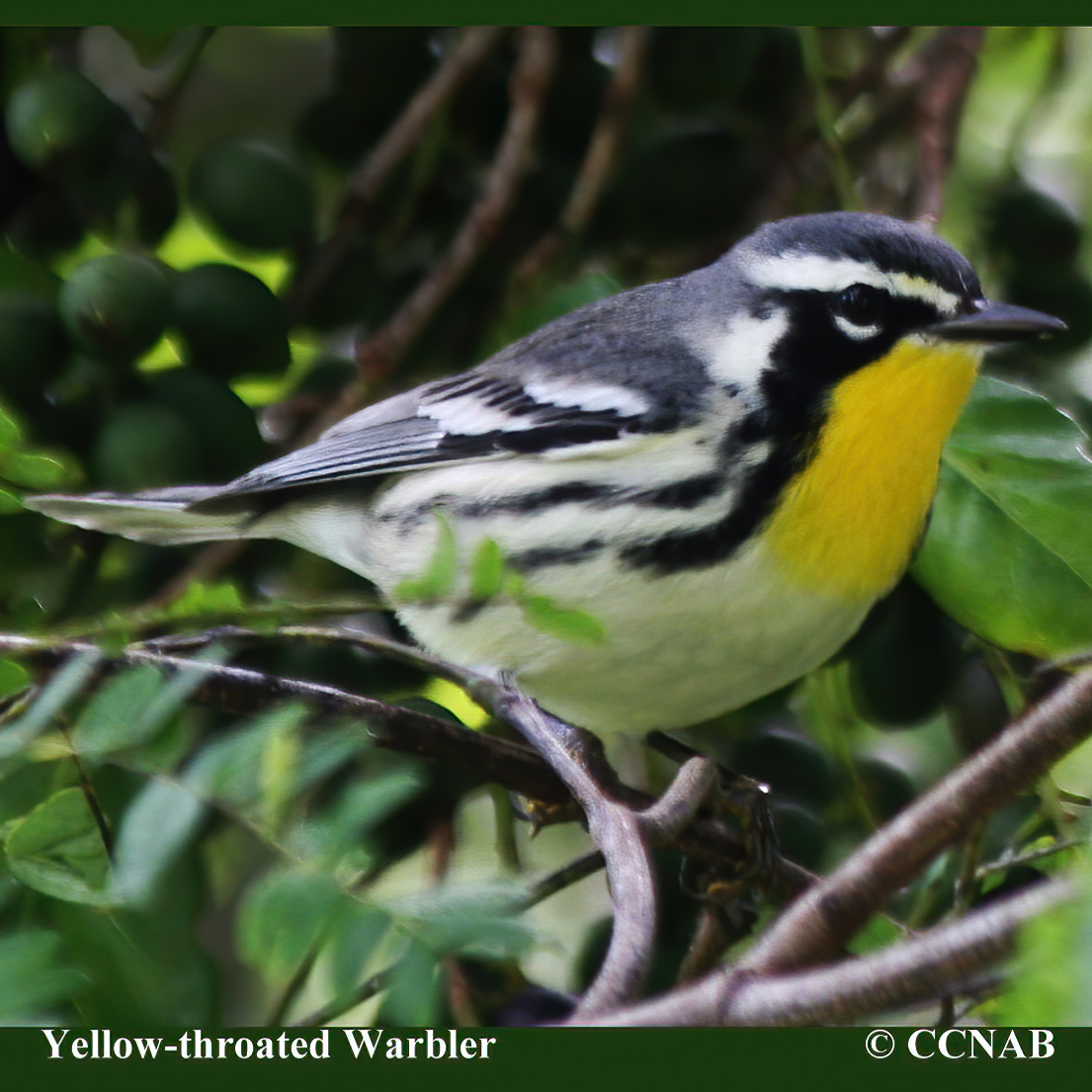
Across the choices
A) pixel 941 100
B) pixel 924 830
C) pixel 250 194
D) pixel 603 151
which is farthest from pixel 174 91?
pixel 924 830

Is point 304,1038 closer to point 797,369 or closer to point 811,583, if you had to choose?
point 811,583

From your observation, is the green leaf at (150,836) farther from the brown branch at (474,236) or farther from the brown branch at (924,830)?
the brown branch at (474,236)

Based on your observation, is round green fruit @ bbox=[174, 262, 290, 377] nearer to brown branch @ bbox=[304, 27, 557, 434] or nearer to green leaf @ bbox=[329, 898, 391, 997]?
brown branch @ bbox=[304, 27, 557, 434]

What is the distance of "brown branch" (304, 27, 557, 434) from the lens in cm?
115

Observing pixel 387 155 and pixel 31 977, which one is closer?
pixel 31 977

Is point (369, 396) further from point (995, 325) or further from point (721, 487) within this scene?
point (995, 325)

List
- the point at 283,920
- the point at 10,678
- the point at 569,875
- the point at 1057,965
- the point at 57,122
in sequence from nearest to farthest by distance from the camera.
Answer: the point at 1057,965, the point at 283,920, the point at 10,678, the point at 569,875, the point at 57,122

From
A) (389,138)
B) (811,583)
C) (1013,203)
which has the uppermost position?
(389,138)

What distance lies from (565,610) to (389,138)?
0.64 meters

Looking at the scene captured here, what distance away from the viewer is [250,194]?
1121mm

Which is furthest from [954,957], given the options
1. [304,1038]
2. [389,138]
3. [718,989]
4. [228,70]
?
[228,70]

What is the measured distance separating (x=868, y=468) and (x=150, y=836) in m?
0.56

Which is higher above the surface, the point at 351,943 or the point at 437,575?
the point at 437,575

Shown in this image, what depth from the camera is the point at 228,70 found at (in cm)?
145
